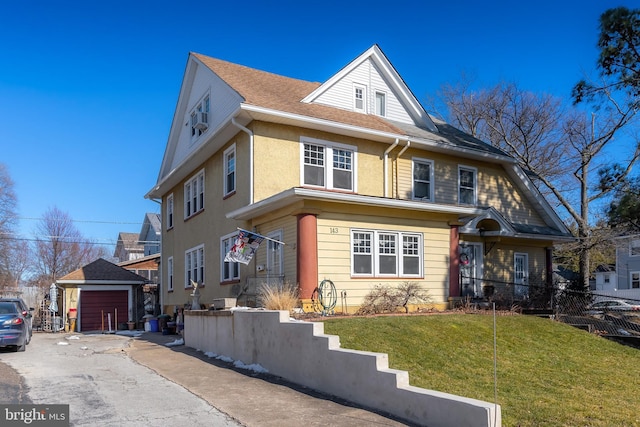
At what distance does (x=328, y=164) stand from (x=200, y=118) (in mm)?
5630

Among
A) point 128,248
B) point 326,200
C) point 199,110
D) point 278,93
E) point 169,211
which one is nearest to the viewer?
point 326,200

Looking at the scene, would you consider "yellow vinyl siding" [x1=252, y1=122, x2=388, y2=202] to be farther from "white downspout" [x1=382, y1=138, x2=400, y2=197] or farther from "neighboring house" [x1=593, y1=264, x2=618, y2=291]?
"neighboring house" [x1=593, y1=264, x2=618, y2=291]

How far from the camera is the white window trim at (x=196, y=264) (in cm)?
2078

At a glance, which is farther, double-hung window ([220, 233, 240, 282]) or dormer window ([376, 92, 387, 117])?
dormer window ([376, 92, 387, 117])

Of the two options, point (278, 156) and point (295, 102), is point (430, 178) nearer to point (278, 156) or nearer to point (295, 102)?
point (295, 102)

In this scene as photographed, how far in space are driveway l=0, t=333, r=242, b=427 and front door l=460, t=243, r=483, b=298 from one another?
11073mm

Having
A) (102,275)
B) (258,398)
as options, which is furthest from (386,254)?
(102,275)

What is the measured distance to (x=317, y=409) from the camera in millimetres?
7723

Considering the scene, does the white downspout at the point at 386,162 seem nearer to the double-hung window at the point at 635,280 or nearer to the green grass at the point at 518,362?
the green grass at the point at 518,362

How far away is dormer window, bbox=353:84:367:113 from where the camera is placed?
1898 centimetres

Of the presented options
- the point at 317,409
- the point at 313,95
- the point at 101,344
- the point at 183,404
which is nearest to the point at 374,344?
the point at 317,409

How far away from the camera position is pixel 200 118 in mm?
19766

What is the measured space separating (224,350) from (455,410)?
762 cm

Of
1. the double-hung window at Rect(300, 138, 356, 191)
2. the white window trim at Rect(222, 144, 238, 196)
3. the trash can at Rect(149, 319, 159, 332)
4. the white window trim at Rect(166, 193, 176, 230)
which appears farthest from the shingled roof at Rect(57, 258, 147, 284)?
the double-hung window at Rect(300, 138, 356, 191)
